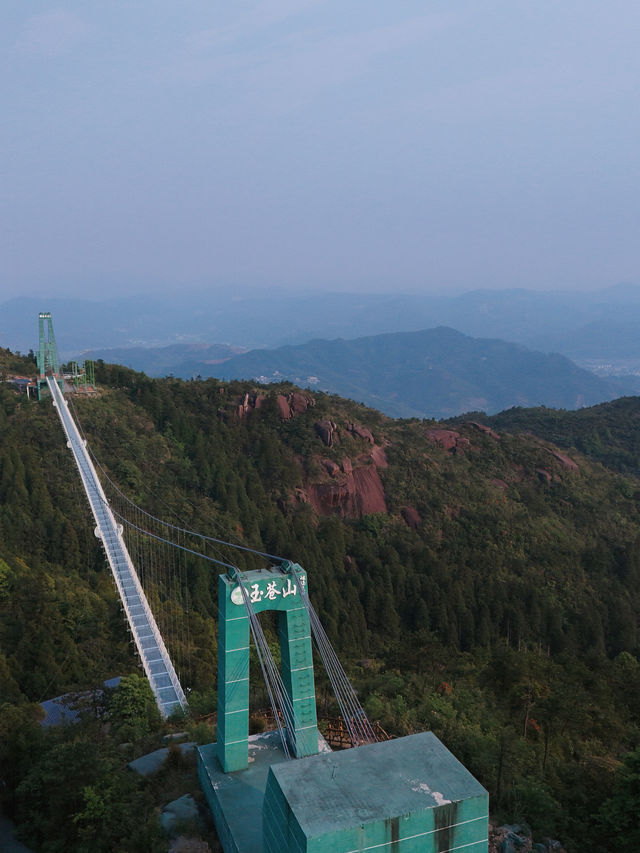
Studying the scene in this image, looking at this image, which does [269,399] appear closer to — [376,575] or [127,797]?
[376,575]

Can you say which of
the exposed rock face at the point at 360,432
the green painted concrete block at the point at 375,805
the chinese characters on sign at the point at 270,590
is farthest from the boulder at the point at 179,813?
the exposed rock face at the point at 360,432

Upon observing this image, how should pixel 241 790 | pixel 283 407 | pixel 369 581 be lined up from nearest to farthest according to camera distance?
pixel 241 790 < pixel 369 581 < pixel 283 407

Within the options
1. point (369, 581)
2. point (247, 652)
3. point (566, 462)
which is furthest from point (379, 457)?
point (247, 652)

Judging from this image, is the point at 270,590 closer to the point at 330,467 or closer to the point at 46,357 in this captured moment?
the point at 330,467

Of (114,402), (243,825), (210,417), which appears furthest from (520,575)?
(243,825)

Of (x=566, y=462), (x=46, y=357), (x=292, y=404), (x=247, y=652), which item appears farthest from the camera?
(x=566, y=462)

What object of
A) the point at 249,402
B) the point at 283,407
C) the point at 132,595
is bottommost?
the point at 132,595
